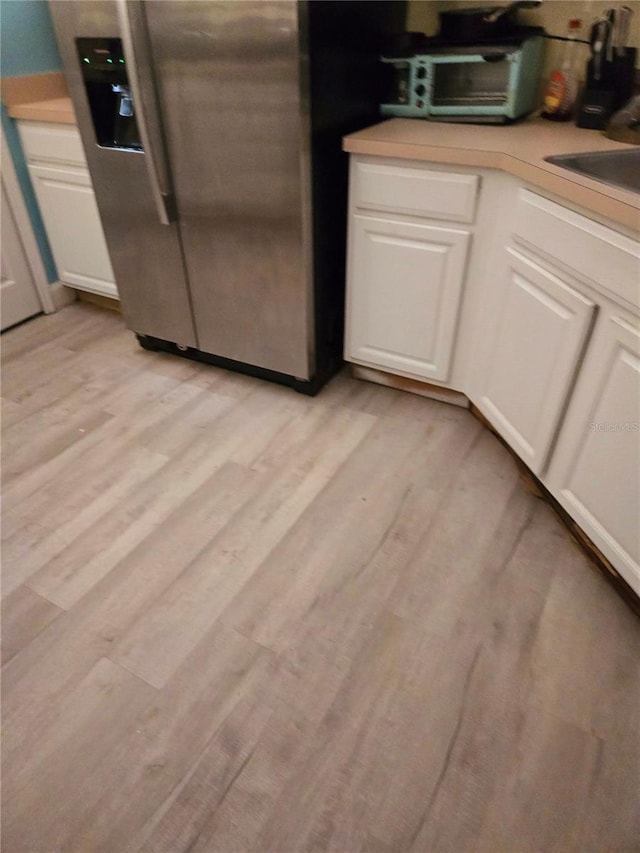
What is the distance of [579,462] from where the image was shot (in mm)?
1517

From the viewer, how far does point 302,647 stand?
4.55 ft

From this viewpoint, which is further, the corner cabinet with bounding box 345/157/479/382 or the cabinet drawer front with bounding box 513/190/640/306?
the corner cabinet with bounding box 345/157/479/382

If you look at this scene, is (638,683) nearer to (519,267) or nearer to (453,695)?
(453,695)

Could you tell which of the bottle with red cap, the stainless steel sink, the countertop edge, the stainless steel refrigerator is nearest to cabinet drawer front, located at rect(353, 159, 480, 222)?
the stainless steel refrigerator

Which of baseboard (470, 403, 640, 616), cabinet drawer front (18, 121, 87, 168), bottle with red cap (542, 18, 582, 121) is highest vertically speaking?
bottle with red cap (542, 18, 582, 121)

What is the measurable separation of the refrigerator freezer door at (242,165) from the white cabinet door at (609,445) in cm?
99

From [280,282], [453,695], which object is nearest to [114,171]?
[280,282]

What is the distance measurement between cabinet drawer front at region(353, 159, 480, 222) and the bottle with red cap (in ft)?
1.70

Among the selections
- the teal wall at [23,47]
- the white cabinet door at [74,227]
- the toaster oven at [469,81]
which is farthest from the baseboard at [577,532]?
the teal wall at [23,47]

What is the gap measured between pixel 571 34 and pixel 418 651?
6.79 ft

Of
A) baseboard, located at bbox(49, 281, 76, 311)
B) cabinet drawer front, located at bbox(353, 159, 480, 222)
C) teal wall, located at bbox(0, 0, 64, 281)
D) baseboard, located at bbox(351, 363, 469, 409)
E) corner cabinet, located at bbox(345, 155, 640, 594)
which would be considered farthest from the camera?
baseboard, located at bbox(49, 281, 76, 311)

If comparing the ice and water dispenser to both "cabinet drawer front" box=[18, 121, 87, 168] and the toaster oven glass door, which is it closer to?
"cabinet drawer front" box=[18, 121, 87, 168]

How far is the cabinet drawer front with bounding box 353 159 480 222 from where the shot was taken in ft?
5.65

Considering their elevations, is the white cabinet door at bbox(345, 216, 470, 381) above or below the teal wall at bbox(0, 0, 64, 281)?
below
